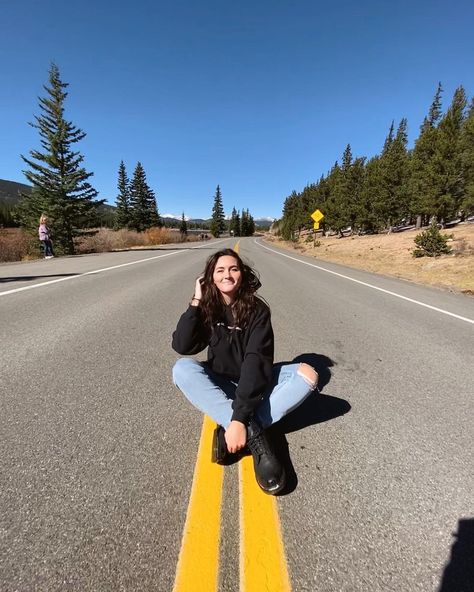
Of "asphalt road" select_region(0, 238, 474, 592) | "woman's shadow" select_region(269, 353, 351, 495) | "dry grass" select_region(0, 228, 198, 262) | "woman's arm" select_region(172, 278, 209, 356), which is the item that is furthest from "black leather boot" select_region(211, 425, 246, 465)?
"dry grass" select_region(0, 228, 198, 262)

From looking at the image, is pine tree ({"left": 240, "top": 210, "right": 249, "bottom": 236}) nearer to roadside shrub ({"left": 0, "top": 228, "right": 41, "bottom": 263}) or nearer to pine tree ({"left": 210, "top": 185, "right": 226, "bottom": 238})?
pine tree ({"left": 210, "top": 185, "right": 226, "bottom": 238})

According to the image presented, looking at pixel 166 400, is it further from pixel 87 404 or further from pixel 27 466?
pixel 27 466

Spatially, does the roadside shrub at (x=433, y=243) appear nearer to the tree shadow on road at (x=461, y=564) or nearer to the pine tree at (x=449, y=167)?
the pine tree at (x=449, y=167)

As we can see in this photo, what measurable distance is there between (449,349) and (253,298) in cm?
336

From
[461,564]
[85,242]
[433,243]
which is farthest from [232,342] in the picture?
[85,242]

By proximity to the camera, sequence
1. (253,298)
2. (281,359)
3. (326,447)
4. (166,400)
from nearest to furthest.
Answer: (326,447) → (253,298) → (166,400) → (281,359)

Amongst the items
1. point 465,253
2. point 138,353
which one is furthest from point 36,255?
point 465,253

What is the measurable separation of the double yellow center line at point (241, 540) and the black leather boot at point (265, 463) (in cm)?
6

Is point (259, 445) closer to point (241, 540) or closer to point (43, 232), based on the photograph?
point (241, 540)

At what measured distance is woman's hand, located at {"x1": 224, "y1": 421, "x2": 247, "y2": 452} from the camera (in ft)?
6.25

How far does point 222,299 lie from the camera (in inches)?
103

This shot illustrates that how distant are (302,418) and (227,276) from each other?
4.22 feet

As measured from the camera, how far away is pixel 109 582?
1265 millimetres

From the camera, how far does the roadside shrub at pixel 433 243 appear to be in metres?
15.0
